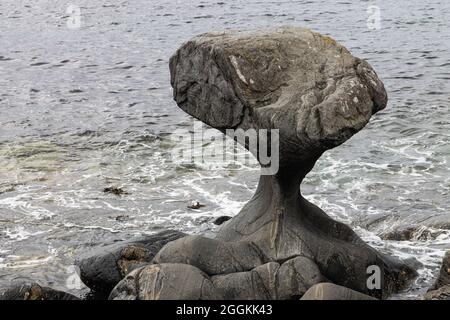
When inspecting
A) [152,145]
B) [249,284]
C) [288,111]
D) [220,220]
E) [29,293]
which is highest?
[288,111]

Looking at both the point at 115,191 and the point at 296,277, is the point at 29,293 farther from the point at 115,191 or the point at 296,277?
the point at 115,191

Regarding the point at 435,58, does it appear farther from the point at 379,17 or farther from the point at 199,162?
the point at 199,162

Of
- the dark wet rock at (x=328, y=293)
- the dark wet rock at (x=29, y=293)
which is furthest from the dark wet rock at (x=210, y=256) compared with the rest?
the dark wet rock at (x=328, y=293)

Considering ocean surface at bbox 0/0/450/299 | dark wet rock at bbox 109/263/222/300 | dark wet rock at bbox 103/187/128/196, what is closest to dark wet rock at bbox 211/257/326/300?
dark wet rock at bbox 109/263/222/300

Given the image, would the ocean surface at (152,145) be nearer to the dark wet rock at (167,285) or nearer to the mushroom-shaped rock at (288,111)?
the mushroom-shaped rock at (288,111)

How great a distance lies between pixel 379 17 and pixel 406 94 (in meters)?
9.31

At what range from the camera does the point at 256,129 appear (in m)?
9.87

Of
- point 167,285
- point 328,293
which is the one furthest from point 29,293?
point 328,293

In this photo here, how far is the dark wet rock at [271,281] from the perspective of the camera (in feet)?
30.9

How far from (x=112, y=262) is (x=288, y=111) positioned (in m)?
3.12

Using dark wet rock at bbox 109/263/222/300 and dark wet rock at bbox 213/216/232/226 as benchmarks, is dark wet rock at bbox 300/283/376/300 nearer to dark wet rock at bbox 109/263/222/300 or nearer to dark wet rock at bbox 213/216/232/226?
dark wet rock at bbox 109/263/222/300

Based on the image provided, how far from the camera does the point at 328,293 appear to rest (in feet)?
28.2

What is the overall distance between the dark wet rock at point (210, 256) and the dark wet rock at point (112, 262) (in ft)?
2.33
